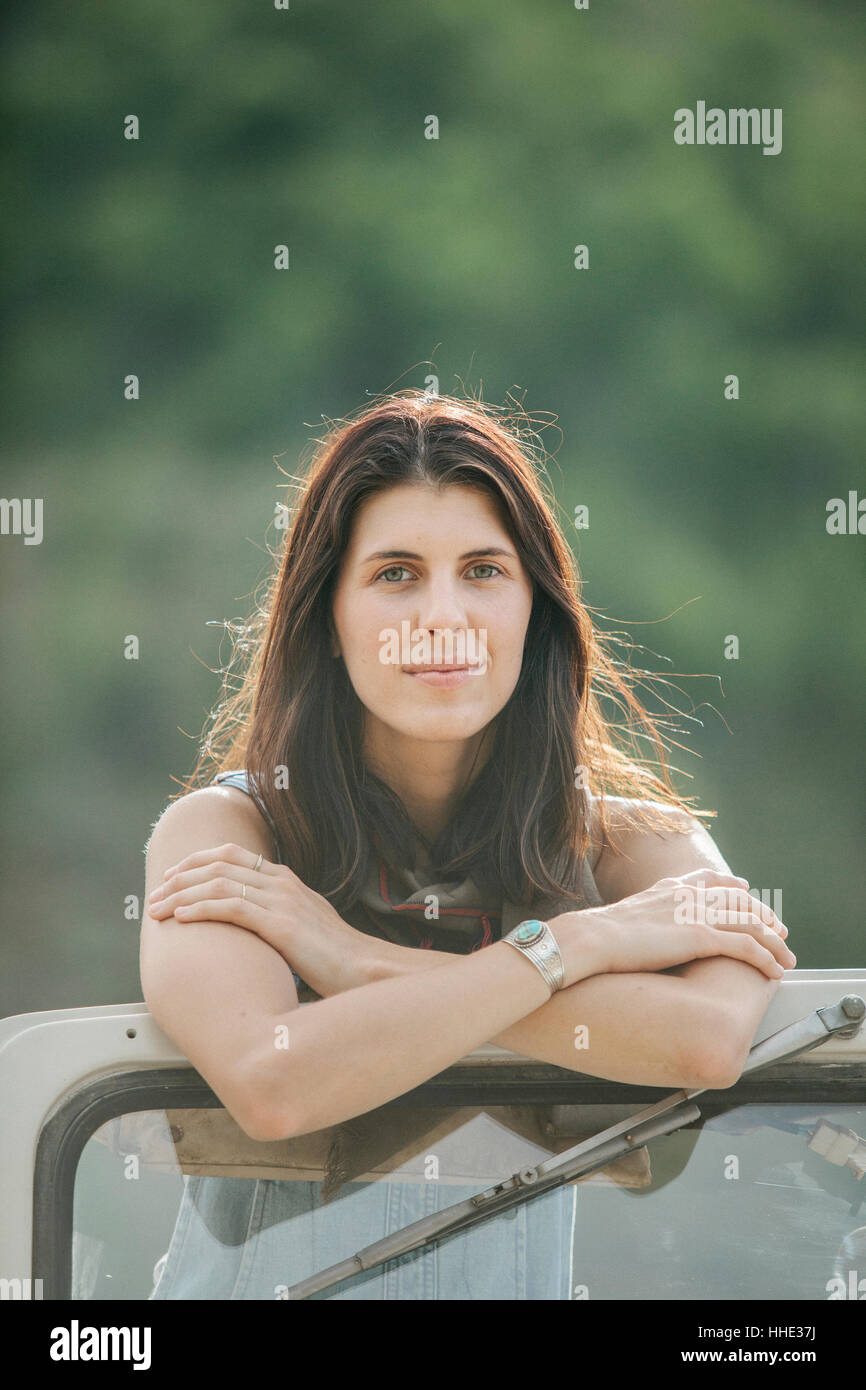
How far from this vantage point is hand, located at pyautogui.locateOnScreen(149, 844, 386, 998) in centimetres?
164

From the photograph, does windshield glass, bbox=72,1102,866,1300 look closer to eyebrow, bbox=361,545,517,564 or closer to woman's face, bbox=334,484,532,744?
woman's face, bbox=334,484,532,744

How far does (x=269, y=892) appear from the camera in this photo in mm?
1687

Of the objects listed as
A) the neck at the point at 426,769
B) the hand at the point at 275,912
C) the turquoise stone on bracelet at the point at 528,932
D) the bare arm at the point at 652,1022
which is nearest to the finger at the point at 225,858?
the hand at the point at 275,912

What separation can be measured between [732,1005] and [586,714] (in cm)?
76

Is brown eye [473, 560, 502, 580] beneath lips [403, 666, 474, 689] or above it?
above

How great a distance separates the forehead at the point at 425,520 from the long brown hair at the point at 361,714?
2 cm

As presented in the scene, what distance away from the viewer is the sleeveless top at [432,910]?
6.29 ft

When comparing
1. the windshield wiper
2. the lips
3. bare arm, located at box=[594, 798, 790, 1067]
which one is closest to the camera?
the windshield wiper

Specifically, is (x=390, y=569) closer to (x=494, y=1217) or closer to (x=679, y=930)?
(x=679, y=930)

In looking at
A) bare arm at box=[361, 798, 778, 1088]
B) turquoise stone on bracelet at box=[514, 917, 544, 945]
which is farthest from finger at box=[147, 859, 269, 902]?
turquoise stone on bracelet at box=[514, 917, 544, 945]

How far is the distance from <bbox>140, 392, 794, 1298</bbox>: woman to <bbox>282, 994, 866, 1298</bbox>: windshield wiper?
0.02 m

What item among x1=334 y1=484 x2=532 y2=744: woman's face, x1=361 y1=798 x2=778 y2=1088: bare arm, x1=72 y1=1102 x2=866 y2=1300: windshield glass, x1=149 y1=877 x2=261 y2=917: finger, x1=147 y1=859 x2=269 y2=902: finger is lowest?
x1=72 y1=1102 x2=866 y2=1300: windshield glass

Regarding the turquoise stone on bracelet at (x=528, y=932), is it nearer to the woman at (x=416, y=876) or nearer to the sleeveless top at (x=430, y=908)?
the woman at (x=416, y=876)
